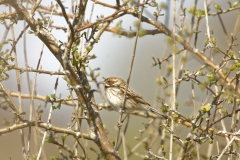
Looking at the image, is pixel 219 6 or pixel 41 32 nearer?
pixel 41 32

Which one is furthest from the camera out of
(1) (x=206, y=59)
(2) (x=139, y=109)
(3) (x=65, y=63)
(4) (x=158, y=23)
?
(2) (x=139, y=109)

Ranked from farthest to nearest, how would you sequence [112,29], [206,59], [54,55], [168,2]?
1. [112,29]
2. [206,59]
3. [54,55]
4. [168,2]

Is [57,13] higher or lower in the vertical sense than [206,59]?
higher

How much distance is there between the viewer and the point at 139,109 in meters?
4.93

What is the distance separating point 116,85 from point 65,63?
2449 mm

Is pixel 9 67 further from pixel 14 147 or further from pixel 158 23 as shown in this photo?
pixel 14 147

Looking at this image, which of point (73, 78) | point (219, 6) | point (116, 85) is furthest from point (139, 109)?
point (73, 78)

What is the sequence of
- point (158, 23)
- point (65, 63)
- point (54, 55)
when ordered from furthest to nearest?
point (158, 23) < point (54, 55) < point (65, 63)

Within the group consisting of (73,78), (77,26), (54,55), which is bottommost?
(73,78)

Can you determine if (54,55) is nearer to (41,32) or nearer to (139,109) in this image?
(41,32)

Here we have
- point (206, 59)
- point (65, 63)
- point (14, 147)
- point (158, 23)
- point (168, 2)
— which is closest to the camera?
point (168, 2)

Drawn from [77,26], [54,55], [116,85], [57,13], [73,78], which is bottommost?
[73,78]

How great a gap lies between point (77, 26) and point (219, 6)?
1.37 meters

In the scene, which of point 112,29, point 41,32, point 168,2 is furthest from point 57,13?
point 168,2
